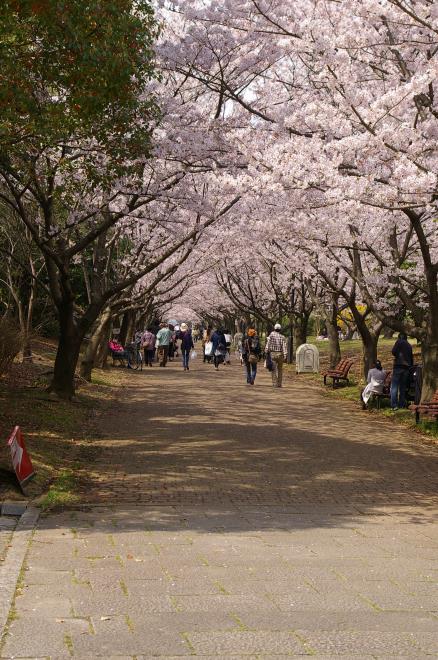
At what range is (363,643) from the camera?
4.64 metres

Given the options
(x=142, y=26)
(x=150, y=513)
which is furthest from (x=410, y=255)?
(x=150, y=513)

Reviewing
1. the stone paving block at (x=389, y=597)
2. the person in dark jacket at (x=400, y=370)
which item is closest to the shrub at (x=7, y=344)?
the person in dark jacket at (x=400, y=370)

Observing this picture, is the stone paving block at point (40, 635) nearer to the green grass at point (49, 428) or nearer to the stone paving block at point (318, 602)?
the stone paving block at point (318, 602)

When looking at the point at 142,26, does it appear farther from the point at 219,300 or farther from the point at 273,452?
the point at 219,300

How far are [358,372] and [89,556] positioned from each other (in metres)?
27.4

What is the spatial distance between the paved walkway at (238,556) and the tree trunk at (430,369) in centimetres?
418

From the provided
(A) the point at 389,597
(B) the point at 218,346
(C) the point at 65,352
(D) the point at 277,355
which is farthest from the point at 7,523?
(B) the point at 218,346

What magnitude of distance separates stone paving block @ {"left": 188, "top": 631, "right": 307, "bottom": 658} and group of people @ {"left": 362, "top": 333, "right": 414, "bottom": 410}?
15032mm

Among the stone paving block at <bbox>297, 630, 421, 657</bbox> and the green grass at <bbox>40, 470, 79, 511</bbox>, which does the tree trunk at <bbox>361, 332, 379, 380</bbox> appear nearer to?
the green grass at <bbox>40, 470, 79, 511</bbox>

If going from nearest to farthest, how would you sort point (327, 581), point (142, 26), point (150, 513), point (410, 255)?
point (327, 581) < point (150, 513) < point (142, 26) < point (410, 255)

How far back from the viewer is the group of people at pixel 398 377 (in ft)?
63.6

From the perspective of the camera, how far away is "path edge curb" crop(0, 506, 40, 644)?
16.6 ft

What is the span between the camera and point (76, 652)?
173 inches

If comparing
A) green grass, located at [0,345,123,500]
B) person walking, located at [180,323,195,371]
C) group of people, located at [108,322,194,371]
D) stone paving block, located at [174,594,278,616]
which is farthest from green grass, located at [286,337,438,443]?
stone paving block, located at [174,594,278,616]
